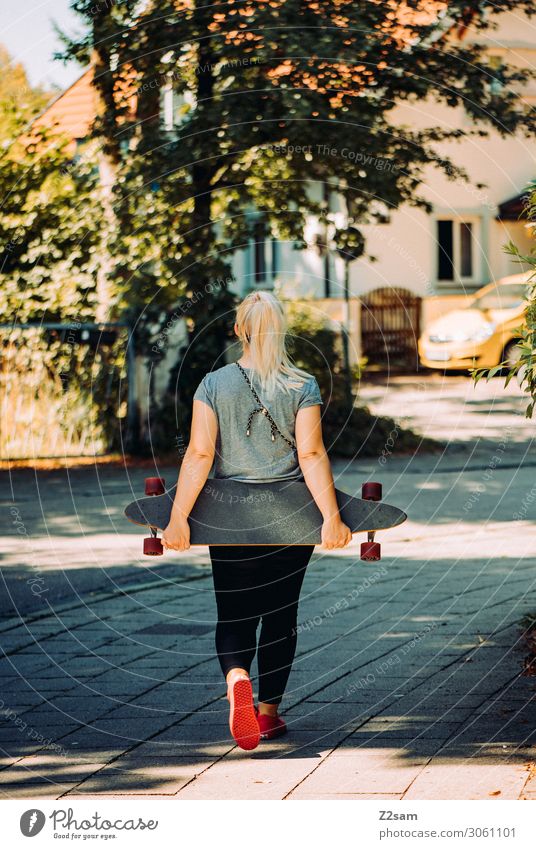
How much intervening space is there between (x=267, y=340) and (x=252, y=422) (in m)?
0.34

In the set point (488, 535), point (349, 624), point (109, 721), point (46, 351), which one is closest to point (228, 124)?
point (46, 351)

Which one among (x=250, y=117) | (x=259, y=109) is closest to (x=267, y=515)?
(x=250, y=117)

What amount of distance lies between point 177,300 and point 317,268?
512 inches

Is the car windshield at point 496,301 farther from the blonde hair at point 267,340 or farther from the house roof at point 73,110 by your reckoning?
the blonde hair at point 267,340

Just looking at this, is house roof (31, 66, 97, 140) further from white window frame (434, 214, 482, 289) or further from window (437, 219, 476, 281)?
window (437, 219, 476, 281)

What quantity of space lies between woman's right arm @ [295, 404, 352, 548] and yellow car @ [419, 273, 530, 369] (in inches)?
735

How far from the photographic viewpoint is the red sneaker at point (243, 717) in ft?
16.7

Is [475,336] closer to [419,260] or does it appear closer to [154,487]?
[419,260]

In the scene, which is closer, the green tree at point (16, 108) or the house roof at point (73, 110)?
the house roof at point (73, 110)

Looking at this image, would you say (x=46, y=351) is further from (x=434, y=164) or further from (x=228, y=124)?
(x=434, y=164)

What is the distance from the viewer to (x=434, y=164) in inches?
594

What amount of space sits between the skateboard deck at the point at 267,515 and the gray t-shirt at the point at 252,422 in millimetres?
65

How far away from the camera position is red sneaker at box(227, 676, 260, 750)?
5102 millimetres

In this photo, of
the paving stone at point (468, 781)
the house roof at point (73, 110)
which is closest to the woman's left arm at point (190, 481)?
the paving stone at point (468, 781)
